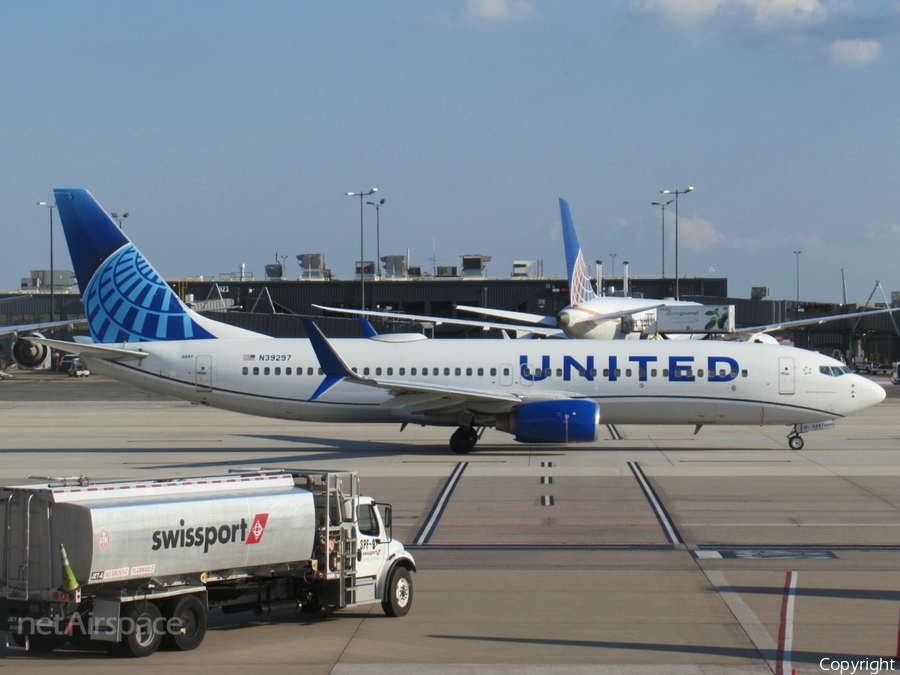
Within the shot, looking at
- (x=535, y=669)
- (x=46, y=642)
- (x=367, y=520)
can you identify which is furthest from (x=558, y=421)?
(x=46, y=642)

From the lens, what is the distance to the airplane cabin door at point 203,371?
1318 inches

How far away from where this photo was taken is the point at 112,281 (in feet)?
110

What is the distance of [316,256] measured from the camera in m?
116

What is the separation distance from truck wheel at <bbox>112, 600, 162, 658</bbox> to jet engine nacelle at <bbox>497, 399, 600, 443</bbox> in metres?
20.7

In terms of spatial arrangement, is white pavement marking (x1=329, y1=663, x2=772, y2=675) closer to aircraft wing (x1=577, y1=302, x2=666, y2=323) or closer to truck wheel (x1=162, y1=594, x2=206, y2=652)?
truck wheel (x1=162, y1=594, x2=206, y2=652)

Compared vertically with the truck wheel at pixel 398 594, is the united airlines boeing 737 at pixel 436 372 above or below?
above

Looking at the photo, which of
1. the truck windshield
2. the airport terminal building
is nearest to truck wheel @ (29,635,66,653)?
the truck windshield

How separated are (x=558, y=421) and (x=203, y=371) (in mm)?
12059

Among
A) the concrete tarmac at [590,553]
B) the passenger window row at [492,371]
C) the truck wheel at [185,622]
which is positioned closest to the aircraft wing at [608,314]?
the concrete tarmac at [590,553]

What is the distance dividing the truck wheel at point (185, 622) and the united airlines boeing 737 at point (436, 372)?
819 inches

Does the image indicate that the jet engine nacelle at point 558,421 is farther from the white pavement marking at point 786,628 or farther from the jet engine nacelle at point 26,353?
the jet engine nacelle at point 26,353

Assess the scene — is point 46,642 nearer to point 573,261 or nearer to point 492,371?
point 492,371

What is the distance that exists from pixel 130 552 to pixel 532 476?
58.4 feet

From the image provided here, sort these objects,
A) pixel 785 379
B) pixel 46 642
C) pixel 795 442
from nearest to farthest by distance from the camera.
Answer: pixel 46 642
pixel 785 379
pixel 795 442
